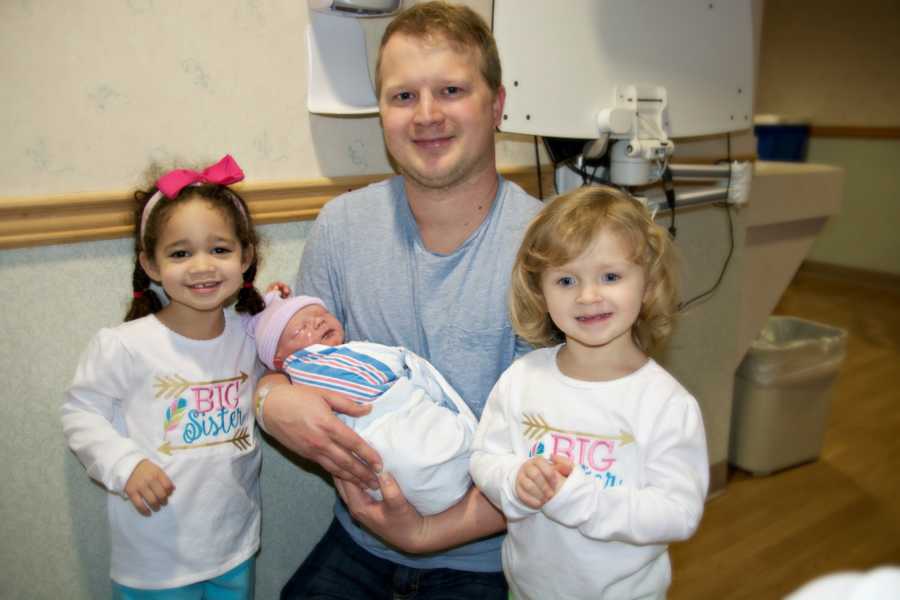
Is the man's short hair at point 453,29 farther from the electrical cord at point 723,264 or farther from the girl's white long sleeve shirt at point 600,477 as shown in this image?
the electrical cord at point 723,264

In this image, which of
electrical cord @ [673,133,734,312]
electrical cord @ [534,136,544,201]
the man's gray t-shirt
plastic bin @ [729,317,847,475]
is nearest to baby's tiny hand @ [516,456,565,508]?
the man's gray t-shirt

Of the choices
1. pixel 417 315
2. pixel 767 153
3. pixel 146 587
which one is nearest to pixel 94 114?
pixel 417 315

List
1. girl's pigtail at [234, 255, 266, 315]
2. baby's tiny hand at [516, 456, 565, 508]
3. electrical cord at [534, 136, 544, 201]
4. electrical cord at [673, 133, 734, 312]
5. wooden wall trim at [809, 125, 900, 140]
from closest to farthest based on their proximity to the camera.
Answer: baby's tiny hand at [516, 456, 565, 508] < girl's pigtail at [234, 255, 266, 315] < electrical cord at [534, 136, 544, 201] < electrical cord at [673, 133, 734, 312] < wooden wall trim at [809, 125, 900, 140]

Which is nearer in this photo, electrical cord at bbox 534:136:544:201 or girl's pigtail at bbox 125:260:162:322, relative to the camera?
girl's pigtail at bbox 125:260:162:322

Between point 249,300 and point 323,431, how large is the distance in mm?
329

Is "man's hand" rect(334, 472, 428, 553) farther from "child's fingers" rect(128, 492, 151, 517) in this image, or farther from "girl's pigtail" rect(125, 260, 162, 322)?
"girl's pigtail" rect(125, 260, 162, 322)

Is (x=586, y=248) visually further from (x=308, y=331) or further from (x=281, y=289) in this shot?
(x=281, y=289)

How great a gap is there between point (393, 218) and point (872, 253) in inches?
178

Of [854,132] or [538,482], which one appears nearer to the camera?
[538,482]

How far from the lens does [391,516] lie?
1101 mm

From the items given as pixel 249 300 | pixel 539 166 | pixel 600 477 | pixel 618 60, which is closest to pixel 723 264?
pixel 539 166

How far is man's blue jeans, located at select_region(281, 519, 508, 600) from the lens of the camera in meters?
1.17

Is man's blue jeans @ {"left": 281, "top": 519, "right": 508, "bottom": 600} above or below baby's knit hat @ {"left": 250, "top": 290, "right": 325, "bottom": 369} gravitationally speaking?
below

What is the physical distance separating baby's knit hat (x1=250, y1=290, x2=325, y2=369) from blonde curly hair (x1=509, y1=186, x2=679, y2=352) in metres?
0.39
